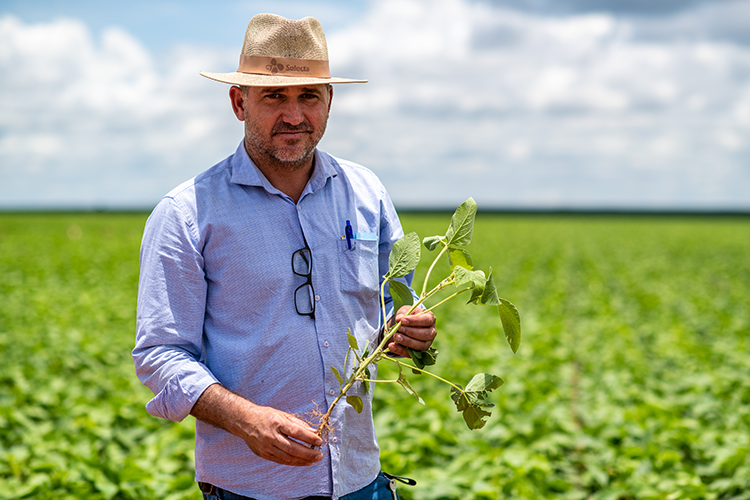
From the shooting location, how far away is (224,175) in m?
1.90

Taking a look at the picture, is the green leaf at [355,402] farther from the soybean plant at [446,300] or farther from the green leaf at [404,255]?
the green leaf at [404,255]

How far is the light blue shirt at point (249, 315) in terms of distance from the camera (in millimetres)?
1732

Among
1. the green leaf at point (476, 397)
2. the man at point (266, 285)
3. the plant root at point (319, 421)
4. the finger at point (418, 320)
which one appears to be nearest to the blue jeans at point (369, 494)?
the man at point (266, 285)

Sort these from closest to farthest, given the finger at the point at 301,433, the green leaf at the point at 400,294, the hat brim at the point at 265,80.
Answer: the finger at the point at 301,433, the hat brim at the point at 265,80, the green leaf at the point at 400,294

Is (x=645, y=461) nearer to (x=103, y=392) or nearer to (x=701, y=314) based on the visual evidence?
(x=103, y=392)

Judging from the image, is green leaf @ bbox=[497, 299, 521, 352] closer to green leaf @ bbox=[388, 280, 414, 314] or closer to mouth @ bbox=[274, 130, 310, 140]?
green leaf @ bbox=[388, 280, 414, 314]

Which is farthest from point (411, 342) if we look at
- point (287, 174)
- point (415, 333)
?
point (287, 174)

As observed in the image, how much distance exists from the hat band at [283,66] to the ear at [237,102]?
8cm

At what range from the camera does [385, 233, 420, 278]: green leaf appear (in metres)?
1.81

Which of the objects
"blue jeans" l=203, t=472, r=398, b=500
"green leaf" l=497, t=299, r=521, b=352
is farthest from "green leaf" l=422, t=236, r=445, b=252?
"blue jeans" l=203, t=472, r=398, b=500

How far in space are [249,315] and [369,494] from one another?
654 millimetres

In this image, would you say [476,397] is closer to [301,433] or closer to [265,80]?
[301,433]

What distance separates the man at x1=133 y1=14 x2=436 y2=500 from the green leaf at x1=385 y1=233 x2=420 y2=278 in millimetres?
130

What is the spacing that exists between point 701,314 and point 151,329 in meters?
9.88
